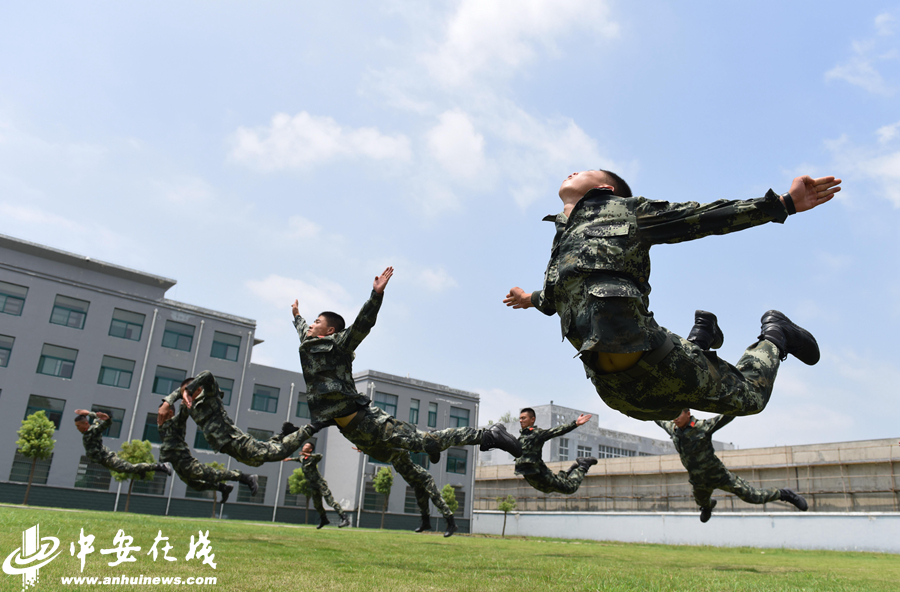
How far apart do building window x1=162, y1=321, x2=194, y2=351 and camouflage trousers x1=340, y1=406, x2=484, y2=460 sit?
1539 inches

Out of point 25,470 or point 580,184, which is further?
point 25,470

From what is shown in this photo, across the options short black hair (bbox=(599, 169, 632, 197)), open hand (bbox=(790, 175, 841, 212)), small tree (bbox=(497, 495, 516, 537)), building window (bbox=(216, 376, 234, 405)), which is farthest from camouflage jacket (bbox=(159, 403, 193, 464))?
small tree (bbox=(497, 495, 516, 537))

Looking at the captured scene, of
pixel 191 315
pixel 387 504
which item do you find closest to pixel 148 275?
pixel 191 315

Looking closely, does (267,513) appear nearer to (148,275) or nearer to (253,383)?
(253,383)

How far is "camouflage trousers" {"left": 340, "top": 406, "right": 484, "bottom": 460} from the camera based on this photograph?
7598mm

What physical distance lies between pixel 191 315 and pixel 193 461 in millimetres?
35075

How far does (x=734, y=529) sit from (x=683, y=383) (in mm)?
36483

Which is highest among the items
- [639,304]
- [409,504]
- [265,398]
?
[265,398]

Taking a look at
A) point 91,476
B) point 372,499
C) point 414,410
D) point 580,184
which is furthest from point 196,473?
point 414,410

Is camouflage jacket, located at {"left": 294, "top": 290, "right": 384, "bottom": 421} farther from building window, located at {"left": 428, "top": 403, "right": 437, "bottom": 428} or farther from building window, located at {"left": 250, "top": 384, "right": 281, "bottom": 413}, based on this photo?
building window, located at {"left": 428, "top": 403, "right": 437, "bottom": 428}

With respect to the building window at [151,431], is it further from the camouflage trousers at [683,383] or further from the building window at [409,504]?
the camouflage trousers at [683,383]

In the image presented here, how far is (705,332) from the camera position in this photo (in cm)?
423

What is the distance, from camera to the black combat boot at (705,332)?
13.7 feet

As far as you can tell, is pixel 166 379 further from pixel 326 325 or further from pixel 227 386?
pixel 326 325
